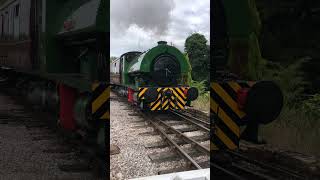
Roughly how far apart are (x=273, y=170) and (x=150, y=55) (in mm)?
8962

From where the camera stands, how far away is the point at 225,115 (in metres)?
3.18

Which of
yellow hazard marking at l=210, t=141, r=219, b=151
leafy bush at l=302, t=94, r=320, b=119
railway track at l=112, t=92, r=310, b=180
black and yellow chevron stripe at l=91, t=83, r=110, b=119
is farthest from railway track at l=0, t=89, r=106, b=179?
leafy bush at l=302, t=94, r=320, b=119

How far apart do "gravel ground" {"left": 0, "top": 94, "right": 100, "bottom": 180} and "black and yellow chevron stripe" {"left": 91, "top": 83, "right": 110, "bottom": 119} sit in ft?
3.66

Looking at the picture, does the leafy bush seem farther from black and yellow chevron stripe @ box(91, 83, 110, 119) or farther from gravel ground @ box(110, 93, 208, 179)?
black and yellow chevron stripe @ box(91, 83, 110, 119)

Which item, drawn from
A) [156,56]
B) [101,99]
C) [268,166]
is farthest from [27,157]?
[156,56]

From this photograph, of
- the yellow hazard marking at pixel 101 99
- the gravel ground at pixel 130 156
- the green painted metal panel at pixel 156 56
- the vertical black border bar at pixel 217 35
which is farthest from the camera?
the green painted metal panel at pixel 156 56

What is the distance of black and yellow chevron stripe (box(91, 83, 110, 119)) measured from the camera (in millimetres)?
3166

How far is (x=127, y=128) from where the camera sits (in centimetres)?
870

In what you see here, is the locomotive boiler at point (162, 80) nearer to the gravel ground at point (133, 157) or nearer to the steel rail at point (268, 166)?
the gravel ground at point (133, 157)

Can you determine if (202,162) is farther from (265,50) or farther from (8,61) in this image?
(8,61)

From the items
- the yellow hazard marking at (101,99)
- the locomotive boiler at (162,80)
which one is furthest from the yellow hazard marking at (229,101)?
the locomotive boiler at (162,80)

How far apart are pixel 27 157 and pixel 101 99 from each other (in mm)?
2409

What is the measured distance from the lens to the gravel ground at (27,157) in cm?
419

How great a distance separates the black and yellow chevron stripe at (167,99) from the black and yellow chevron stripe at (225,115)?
8.53m
